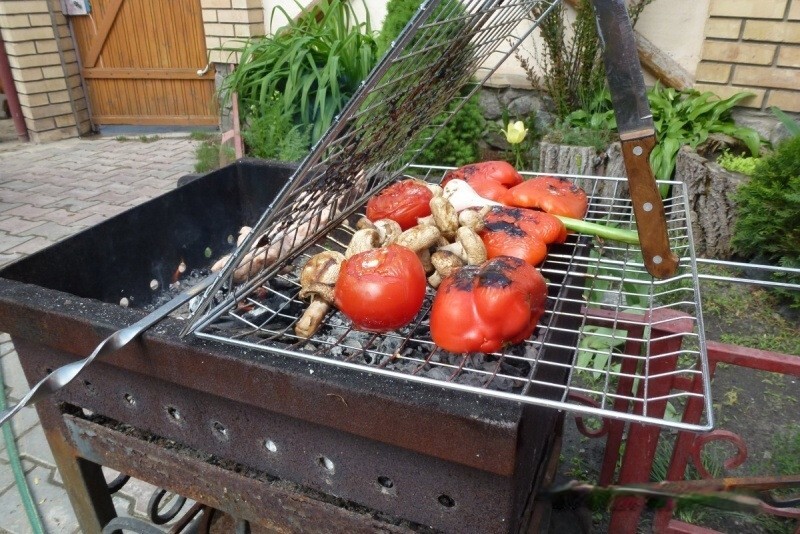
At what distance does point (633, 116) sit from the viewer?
3.10ft

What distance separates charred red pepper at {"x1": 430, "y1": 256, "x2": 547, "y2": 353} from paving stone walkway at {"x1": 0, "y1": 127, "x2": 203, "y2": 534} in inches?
75.9

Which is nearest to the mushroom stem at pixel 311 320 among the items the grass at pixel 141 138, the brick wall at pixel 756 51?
the brick wall at pixel 756 51

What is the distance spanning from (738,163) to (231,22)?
14.2 ft

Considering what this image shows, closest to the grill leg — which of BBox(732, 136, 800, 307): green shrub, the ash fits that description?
the ash

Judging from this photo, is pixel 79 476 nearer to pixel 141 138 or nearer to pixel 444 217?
pixel 444 217

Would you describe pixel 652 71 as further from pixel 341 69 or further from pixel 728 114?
pixel 341 69

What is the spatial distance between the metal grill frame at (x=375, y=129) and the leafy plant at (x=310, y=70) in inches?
106

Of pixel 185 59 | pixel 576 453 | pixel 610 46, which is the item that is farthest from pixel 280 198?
pixel 185 59

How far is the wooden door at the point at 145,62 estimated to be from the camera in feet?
22.3

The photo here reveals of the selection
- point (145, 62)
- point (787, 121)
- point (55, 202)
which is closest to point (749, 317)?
point (787, 121)

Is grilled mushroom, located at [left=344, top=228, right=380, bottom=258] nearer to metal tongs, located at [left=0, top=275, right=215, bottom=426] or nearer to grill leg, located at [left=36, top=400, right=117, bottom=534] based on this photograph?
metal tongs, located at [left=0, top=275, right=215, bottom=426]

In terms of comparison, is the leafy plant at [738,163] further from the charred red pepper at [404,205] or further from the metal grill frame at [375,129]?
the charred red pepper at [404,205]

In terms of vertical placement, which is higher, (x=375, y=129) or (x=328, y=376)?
(x=375, y=129)

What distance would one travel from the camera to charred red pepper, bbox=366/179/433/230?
1578 mm
